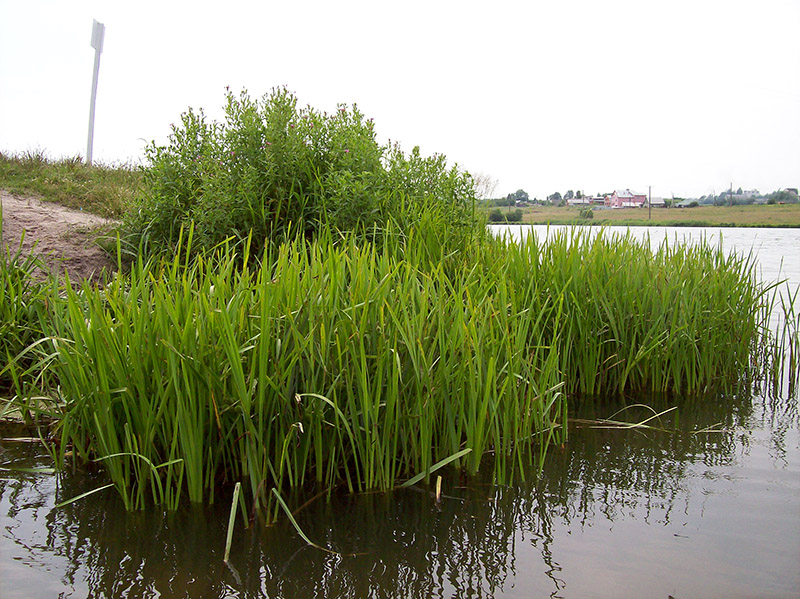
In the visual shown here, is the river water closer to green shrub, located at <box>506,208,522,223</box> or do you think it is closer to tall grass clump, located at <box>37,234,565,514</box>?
tall grass clump, located at <box>37,234,565,514</box>

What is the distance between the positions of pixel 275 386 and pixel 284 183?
324 centimetres

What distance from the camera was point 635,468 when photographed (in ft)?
11.3

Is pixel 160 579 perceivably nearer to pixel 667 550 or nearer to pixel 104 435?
pixel 104 435

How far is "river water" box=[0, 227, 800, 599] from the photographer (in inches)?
91.2

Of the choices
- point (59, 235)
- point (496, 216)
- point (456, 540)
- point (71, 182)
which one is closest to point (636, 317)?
point (496, 216)

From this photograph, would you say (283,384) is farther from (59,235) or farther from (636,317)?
(59,235)

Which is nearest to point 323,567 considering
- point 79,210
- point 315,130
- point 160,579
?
point 160,579

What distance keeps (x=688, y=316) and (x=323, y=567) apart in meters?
3.55

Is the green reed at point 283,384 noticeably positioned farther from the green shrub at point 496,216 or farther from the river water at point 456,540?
the green shrub at point 496,216

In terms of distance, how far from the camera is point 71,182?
827 centimetres

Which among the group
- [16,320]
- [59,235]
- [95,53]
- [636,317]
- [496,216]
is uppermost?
[95,53]

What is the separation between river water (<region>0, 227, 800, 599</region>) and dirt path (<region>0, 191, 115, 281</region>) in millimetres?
2574

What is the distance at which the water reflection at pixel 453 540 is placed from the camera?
231 centimetres

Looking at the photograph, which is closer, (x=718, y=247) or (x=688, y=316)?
(x=688, y=316)
